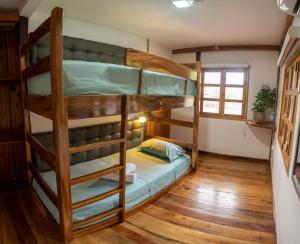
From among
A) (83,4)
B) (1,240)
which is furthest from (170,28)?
(1,240)

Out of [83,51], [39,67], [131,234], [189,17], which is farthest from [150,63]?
[131,234]

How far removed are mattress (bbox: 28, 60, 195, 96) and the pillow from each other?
123 centimetres

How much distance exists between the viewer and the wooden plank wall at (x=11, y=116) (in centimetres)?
258

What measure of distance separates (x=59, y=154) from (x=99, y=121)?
1.67 meters

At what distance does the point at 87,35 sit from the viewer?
300 centimetres

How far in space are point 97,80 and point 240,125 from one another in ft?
11.9

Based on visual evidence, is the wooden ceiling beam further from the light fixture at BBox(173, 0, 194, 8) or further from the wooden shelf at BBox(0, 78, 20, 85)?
the wooden shelf at BBox(0, 78, 20, 85)

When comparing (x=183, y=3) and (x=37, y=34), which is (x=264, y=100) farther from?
(x=37, y=34)

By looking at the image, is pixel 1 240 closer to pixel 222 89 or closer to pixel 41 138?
pixel 41 138

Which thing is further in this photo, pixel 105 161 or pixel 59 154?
pixel 105 161

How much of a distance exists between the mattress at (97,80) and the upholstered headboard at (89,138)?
0.77 m

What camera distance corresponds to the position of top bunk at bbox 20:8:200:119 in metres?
1.56

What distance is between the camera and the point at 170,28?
3.15 m

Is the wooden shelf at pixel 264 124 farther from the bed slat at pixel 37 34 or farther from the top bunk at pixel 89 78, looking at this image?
the bed slat at pixel 37 34
